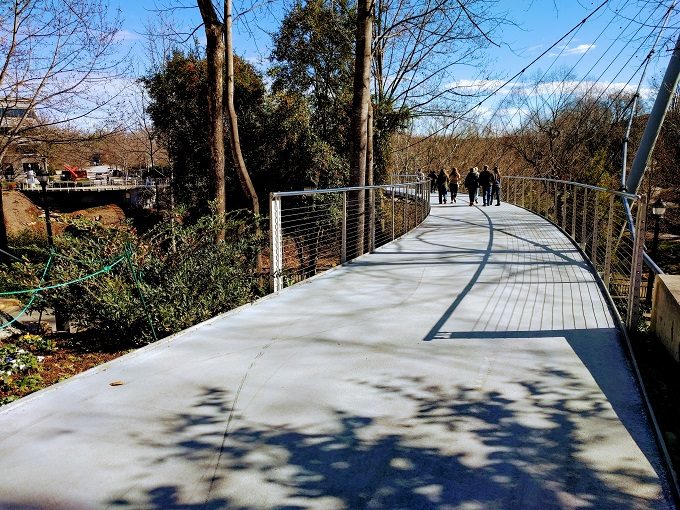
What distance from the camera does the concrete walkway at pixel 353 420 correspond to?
2.29 m

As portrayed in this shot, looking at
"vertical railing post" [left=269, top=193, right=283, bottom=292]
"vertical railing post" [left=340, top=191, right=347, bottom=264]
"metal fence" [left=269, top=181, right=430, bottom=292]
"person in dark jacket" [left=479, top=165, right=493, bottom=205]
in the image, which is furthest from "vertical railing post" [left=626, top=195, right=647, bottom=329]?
"person in dark jacket" [left=479, top=165, right=493, bottom=205]

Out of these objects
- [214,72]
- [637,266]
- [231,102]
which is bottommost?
[637,266]

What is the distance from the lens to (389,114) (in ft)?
67.6

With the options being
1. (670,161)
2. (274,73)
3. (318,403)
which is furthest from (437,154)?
(318,403)

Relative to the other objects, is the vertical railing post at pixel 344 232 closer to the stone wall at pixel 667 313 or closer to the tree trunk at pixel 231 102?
the stone wall at pixel 667 313

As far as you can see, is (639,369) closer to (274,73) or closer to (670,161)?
(274,73)

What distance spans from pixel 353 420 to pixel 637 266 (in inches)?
119

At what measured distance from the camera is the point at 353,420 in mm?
2938

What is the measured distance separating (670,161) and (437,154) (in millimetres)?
21468

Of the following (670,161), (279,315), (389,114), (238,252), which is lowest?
(279,315)

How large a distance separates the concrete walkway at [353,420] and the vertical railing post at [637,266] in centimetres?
21

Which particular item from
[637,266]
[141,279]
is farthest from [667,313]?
[141,279]

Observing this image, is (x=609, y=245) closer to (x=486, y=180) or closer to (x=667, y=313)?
(x=667, y=313)

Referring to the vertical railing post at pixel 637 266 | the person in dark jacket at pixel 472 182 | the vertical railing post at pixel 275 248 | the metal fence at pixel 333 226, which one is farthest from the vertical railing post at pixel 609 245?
the person in dark jacket at pixel 472 182
